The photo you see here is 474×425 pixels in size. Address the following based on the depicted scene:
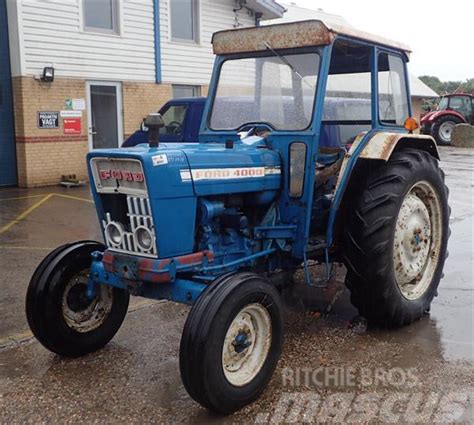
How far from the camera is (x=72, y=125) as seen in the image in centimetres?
1262

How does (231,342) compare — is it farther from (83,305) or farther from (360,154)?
(360,154)

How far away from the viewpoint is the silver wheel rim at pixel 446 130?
25203 mm

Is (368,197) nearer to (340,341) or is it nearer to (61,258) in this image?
(340,341)

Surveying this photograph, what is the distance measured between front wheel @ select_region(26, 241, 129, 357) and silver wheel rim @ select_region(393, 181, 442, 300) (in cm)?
216

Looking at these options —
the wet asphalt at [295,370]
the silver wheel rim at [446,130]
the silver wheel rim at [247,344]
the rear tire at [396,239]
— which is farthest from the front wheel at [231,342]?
the silver wheel rim at [446,130]

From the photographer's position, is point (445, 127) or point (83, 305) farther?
point (445, 127)

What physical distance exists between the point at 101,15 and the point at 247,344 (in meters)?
11.1

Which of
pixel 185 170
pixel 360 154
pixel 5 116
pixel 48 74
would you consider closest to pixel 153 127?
pixel 185 170

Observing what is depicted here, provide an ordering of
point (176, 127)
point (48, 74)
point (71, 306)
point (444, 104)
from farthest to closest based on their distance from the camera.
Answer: point (444, 104)
point (48, 74)
point (176, 127)
point (71, 306)

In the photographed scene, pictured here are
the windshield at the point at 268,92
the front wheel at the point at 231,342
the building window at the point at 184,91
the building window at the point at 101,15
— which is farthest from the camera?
the building window at the point at 184,91

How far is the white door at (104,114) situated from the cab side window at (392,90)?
352 inches

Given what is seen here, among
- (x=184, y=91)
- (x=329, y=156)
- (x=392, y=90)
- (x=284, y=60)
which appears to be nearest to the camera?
(x=284, y=60)

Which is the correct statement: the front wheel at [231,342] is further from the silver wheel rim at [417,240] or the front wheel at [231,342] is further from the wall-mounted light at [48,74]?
the wall-mounted light at [48,74]

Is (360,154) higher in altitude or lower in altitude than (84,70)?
lower
